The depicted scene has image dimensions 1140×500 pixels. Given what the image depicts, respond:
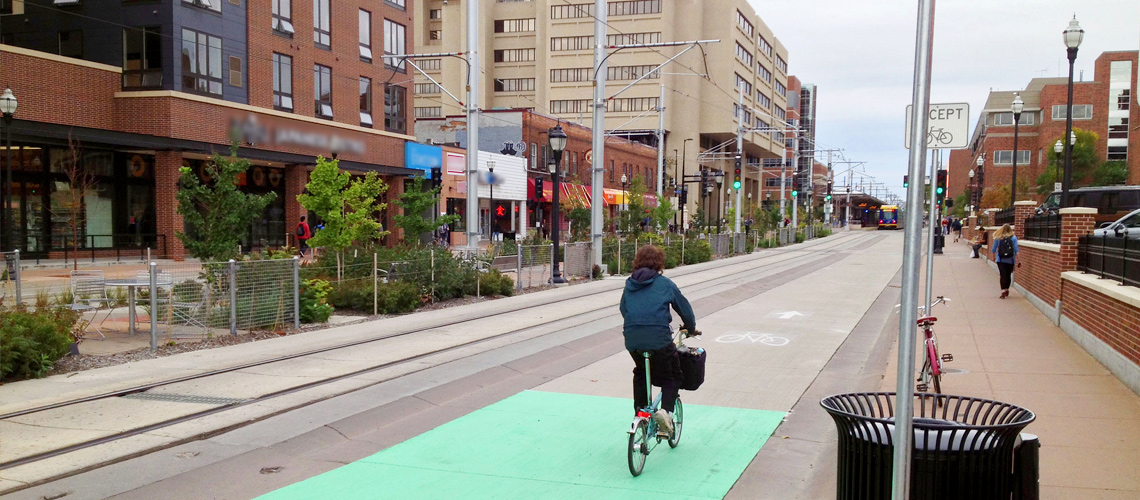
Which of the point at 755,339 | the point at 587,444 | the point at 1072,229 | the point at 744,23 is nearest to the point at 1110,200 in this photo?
the point at 1072,229

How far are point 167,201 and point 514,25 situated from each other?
58.0 m

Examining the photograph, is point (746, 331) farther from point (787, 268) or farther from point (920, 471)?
point (787, 268)

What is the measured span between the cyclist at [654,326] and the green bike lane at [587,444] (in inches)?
24.0

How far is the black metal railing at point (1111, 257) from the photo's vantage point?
10416 mm

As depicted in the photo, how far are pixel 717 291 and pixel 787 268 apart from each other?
11.6 metres

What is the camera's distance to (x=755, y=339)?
1434cm

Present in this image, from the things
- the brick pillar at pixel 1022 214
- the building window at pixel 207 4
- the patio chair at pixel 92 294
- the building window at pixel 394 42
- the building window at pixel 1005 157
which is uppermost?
the building window at pixel 394 42

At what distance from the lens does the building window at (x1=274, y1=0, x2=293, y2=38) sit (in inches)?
1399

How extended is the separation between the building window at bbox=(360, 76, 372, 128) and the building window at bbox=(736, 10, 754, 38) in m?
49.9

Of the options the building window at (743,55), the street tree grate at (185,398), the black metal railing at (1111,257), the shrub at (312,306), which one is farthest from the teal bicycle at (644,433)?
the building window at (743,55)

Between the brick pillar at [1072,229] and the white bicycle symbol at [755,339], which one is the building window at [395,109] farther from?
the brick pillar at [1072,229]

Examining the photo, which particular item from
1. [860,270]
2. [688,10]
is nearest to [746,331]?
[860,270]

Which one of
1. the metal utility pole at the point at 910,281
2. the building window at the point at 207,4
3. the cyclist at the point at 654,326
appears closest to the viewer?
the metal utility pole at the point at 910,281

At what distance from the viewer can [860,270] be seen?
3272cm
